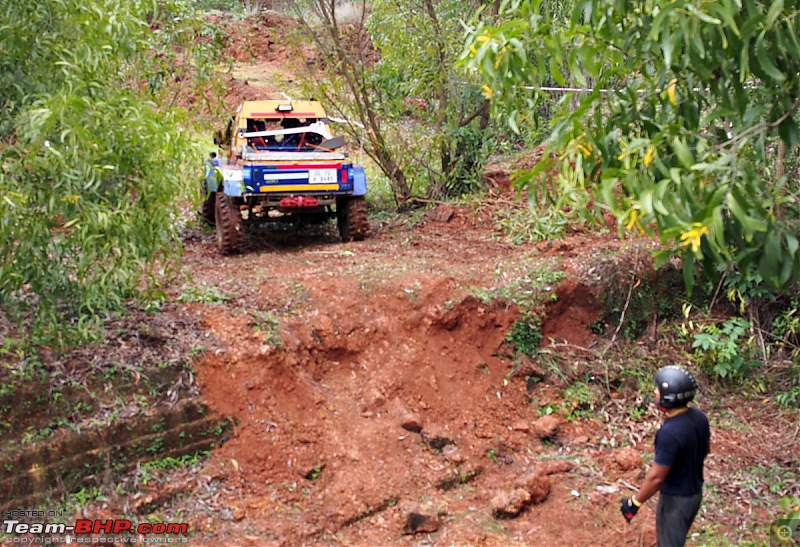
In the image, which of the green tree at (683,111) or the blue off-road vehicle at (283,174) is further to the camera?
the blue off-road vehicle at (283,174)

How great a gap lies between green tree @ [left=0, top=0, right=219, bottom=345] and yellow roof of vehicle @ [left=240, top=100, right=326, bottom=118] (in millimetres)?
5147

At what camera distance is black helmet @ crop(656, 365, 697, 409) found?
4.38 meters

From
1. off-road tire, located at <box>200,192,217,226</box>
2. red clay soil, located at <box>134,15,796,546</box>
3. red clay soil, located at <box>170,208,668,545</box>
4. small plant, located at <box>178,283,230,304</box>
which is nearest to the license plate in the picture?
red clay soil, located at <box>134,15,796,546</box>

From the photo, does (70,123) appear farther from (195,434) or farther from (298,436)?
(298,436)

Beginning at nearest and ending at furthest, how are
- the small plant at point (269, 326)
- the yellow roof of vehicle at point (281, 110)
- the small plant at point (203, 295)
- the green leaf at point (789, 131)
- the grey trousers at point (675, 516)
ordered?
the green leaf at point (789, 131) → the grey trousers at point (675, 516) → the small plant at point (269, 326) → the small plant at point (203, 295) → the yellow roof of vehicle at point (281, 110)

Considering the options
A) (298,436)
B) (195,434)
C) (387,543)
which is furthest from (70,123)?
(387,543)

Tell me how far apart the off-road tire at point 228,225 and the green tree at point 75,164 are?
4.06 meters

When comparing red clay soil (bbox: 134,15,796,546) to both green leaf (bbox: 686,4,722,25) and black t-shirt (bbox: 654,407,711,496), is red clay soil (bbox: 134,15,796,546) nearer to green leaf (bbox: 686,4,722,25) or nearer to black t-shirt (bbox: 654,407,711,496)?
black t-shirt (bbox: 654,407,711,496)

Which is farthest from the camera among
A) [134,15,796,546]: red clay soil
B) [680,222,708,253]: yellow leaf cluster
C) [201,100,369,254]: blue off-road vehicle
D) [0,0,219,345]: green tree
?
[201,100,369,254]: blue off-road vehicle

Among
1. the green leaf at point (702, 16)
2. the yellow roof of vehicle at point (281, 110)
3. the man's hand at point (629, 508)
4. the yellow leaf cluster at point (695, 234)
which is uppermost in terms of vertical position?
the green leaf at point (702, 16)

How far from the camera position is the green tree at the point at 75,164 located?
490 centimetres

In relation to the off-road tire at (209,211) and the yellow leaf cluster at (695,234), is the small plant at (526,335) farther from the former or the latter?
the off-road tire at (209,211)

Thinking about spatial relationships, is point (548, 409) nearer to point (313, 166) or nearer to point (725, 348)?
point (725, 348)

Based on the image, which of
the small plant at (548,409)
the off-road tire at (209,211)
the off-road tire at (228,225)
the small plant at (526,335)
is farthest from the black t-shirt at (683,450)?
the off-road tire at (209,211)
